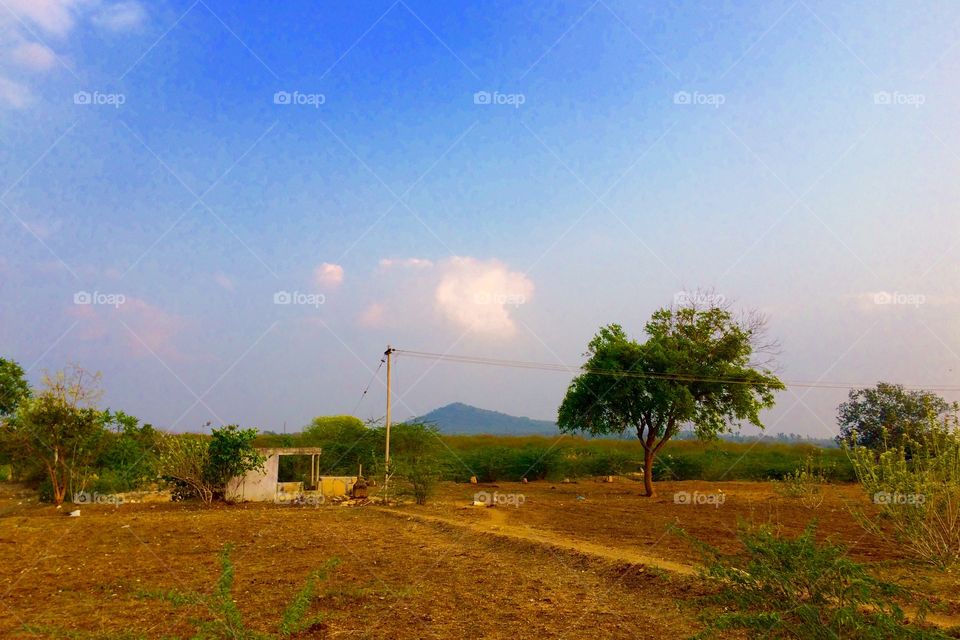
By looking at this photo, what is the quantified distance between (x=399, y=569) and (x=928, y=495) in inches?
291

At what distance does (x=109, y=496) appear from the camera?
70.9 ft

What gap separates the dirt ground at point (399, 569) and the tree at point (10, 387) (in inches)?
609

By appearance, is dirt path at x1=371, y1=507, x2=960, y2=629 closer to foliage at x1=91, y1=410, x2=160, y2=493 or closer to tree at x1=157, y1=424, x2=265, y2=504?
tree at x1=157, y1=424, x2=265, y2=504

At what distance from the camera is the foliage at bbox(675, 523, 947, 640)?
13.5 feet

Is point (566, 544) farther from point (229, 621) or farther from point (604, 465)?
point (604, 465)

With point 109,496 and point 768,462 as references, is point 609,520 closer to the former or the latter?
point 109,496

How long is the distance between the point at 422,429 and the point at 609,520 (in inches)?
573

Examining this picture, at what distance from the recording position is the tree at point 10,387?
98.5ft

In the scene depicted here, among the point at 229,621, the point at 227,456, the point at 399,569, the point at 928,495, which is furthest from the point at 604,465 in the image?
the point at 229,621

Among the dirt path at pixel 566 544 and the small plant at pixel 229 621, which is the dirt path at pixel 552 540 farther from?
the small plant at pixel 229 621

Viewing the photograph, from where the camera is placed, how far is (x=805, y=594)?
5098 millimetres

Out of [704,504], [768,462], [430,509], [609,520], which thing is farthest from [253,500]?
[768,462]

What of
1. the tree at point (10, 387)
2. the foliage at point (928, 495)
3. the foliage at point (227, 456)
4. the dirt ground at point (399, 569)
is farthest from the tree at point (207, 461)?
the foliage at point (928, 495)

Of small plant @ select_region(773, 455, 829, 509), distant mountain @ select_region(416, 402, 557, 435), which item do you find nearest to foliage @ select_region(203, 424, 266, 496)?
small plant @ select_region(773, 455, 829, 509)
